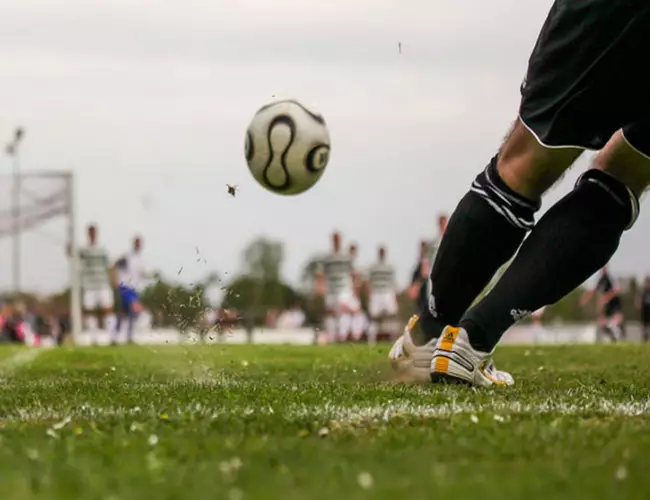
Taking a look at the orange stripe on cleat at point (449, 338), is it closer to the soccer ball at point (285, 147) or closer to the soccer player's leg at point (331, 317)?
the soccer ball at point (285, 147)

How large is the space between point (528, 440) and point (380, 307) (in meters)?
19.9

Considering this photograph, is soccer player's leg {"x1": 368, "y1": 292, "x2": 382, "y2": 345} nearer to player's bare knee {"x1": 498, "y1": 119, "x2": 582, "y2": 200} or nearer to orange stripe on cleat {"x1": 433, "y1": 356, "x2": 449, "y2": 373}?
orange stripe on cleat {"x1": 433, "y1": 356, "x2": 449, "y2": 373}

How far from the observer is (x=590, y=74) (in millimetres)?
4016

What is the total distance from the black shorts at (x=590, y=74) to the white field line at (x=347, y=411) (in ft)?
3.41

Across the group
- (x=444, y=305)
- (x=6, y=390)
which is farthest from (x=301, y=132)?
(x=6, y=390)

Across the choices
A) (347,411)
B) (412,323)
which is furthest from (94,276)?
(347,411)

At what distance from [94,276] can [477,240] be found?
16116 millimetres

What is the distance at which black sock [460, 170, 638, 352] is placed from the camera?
4.59m

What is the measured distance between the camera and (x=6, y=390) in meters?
4.83

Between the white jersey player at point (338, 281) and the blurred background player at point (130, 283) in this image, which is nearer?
the blurred background player at point (130, 283)

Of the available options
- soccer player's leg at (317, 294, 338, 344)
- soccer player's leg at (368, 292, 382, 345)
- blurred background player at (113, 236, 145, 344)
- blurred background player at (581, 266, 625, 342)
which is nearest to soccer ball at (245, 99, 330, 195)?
blurred background player at (113, 236, 145, 344)

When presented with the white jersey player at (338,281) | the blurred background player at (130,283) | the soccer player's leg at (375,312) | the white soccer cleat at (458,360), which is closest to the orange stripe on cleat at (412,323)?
the white soccer cleat at (458,360)

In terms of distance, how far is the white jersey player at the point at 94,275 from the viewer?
20.0 meters

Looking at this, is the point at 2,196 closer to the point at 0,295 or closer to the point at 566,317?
the point at 0,295
